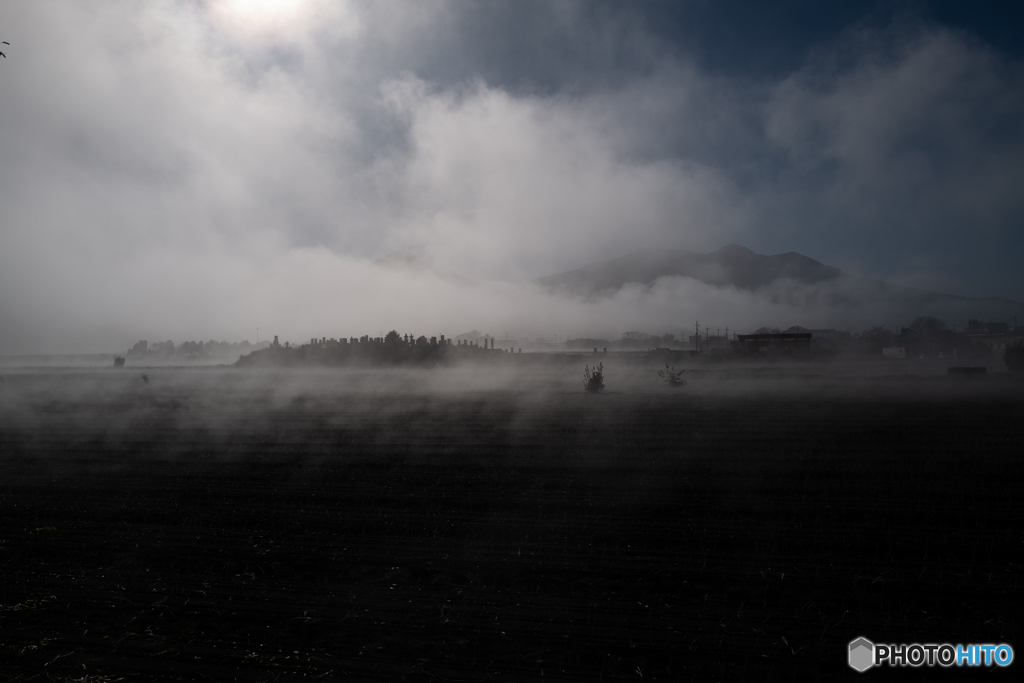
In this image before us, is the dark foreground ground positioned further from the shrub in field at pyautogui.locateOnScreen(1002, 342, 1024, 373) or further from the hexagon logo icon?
the shrub in field at pyautogui.locateOnScreen(1002, 342, 1024, 373)

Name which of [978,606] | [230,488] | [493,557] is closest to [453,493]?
[493,557]

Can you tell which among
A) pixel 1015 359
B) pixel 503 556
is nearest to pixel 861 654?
pixel 503 556

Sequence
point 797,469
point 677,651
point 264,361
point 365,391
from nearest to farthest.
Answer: point 677,651 → point 797,469 → point 365,391 → point 264,361

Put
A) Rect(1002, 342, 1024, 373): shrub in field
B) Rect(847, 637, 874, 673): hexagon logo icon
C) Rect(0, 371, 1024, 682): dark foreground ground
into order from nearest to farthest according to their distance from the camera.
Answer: Rect(847, 637, 874, 673): hexagon logo icon
Rect(0, 371, 1024, 682): dark foreground ground
Rect(1002, 342, 1024, 373): shrub in field

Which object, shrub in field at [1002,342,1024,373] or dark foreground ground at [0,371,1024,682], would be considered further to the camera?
shrub in field at [1002,342,1024,373]

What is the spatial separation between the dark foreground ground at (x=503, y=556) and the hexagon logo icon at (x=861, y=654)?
0.10 meters

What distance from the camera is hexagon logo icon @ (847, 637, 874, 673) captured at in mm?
5109

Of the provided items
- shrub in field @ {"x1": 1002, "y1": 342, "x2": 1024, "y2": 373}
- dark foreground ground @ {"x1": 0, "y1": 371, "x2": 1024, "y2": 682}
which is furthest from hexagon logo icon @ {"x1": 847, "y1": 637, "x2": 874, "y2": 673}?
shrub in field @ {"x1": 1002, "y1": 342, "x2": 1024, "y2": 373}

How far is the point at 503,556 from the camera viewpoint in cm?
755

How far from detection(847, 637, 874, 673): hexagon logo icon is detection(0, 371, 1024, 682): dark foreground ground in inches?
3.8

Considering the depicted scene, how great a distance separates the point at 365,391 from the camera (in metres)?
38.1

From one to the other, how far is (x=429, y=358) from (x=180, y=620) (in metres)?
81.9

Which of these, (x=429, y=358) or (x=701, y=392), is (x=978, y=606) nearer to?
(x=701, y=392)

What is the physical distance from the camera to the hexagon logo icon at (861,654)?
5109 millimetres
